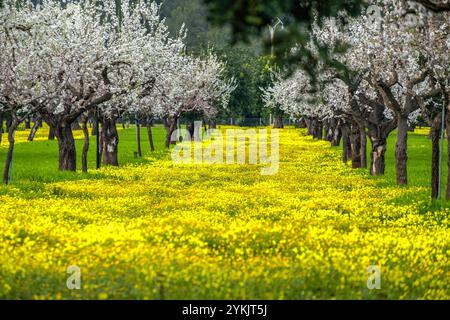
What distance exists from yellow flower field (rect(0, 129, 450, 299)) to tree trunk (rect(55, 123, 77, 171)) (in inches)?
416

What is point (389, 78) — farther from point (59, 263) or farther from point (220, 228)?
point (59, 263)

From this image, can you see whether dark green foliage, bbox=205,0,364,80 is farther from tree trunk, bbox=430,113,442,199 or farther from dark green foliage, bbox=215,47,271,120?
dark green foliage, bbox=215,47,271,120

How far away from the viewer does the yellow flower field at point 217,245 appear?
1086 cm

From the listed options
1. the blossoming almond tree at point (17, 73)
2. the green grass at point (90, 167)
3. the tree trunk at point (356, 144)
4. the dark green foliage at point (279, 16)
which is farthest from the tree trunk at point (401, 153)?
the dark green foliage at point (279, 16)

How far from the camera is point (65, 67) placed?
35469 millimetres

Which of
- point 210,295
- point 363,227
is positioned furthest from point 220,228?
point 210,295

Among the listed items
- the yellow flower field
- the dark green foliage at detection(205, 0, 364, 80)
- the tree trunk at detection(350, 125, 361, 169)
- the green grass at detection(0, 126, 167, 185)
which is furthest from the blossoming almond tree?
the dark green foliage at detection(205, 0, 364, 80)

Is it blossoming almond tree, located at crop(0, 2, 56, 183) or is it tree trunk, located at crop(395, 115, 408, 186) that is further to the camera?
tree trunk, located at crop(395, 115, 408, 186)

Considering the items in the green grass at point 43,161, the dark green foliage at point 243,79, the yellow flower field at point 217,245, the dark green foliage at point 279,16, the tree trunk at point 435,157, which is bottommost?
the green grass at point 43,161

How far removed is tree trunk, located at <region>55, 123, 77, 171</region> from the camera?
37.4 m

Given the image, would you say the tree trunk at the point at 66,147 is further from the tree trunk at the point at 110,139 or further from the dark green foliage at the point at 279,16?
the dark green foliage at the point at 279,16

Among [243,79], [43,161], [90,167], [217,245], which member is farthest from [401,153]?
[243,79]

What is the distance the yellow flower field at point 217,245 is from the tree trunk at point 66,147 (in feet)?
34.6

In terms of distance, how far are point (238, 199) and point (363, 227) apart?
25.7 feet
